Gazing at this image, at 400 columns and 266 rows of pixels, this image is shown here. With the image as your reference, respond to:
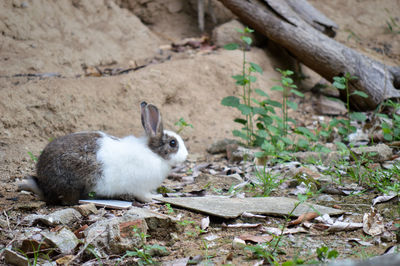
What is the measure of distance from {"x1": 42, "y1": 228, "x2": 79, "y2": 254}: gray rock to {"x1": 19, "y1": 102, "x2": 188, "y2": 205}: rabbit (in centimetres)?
86

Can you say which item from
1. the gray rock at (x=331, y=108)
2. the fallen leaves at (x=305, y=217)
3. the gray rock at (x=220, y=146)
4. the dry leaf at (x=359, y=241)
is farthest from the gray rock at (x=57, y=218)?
the gray rock at (x=331, y=108)

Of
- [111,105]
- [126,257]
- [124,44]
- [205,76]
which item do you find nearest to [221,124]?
[205,76]

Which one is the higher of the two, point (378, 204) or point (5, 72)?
point (5, 72)

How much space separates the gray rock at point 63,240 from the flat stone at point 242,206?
98 cm

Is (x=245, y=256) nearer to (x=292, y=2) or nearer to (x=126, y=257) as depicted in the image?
(x=126, y=257)

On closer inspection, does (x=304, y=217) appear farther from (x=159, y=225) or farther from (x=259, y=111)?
(x=259, y=111)

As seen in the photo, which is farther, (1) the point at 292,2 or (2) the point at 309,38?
(1) the point at 292,2

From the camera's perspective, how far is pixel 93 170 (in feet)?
13.1

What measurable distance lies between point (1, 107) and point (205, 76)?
3300mm

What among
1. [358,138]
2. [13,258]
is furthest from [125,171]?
[358,138]

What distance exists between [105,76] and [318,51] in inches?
139

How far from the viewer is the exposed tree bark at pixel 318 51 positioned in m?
7.20

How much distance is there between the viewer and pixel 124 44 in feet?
26.6

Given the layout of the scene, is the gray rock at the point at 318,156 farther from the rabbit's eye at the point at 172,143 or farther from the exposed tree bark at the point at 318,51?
the exposed tree bark at the point at 318,51
